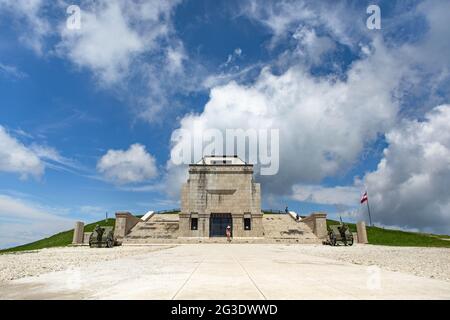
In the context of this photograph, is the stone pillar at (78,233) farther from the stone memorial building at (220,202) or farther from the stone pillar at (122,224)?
the stone memorial building at (220,202)

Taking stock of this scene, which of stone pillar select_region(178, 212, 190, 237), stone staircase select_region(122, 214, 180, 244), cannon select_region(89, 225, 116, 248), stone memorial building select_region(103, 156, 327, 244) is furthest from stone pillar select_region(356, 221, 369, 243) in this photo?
cannon select_region(89, 225, 116, 248)

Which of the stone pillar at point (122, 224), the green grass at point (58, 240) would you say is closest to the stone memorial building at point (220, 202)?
the stone pillar at point (122, 224)

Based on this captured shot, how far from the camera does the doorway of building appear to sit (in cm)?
3991

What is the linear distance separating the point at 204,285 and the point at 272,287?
3.39ft

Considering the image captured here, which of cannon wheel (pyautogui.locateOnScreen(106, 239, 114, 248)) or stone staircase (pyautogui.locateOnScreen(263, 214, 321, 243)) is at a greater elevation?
stone staircase (pyautogui.locateOnScreen(263, 214, 321, 243))

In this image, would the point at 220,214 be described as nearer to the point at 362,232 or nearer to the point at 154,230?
the point at 154,230

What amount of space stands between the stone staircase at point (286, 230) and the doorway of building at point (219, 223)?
17.2 ft

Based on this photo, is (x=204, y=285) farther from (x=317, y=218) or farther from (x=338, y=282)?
(x=317, y=218)

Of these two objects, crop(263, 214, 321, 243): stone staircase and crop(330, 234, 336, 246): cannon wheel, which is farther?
crop(263, 214, 321, 243): stone staircase

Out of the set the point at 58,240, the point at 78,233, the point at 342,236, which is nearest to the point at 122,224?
the point at 78,233

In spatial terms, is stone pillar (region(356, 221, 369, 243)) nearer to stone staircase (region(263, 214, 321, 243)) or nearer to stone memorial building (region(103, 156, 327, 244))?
stone staircase (region(263, 214, 321, 243))

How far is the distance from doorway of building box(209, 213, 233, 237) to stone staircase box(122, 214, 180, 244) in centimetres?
483

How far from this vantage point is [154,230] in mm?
38094
